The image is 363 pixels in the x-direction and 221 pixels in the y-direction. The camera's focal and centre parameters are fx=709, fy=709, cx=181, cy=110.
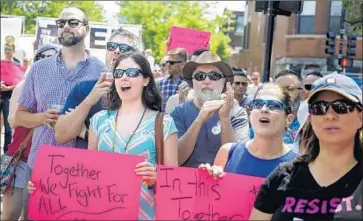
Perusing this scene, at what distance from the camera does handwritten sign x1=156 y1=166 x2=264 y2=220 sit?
348 cm

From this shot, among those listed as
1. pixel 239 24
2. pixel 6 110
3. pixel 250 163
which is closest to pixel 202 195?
pixel 250 163

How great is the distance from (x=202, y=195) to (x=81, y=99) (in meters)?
1.26

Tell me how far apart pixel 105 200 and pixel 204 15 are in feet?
115

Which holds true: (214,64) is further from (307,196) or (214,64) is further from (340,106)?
(307,196)

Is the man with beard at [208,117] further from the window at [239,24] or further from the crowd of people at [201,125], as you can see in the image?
the window at [239,24]

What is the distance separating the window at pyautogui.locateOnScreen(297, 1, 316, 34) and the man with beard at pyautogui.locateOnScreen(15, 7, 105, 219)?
30.8m

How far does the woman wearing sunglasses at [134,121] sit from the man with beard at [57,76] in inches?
24.6

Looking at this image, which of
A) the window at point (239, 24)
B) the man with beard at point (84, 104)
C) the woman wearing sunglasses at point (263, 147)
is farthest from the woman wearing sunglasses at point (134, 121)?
the window at point (239, 24)

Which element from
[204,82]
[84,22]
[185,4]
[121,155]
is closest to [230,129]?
[204,82]

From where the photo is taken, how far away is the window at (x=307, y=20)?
34.7 metres

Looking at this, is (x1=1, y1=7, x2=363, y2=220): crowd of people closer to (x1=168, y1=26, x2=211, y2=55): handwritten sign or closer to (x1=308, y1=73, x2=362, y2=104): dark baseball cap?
(x1=308, y1=73, x2=362, y2=104): dark baseball cap

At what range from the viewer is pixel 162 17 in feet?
123

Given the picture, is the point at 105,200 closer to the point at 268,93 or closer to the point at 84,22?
the point at 268,93

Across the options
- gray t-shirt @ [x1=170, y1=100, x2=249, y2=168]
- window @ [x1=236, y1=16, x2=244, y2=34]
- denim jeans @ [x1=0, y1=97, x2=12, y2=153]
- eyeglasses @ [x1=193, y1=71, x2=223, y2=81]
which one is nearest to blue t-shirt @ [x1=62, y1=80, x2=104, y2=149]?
gray t-shirt @ [x1=170, y1=100, x2=249, y2=168]
